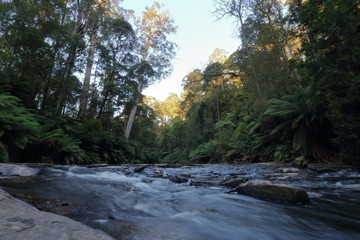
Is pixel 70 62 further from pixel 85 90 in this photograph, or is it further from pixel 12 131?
pixel 12 131

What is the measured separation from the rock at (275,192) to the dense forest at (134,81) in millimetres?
3857

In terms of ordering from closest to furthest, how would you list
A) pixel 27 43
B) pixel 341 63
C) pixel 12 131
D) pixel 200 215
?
pixel 200 215
pixel 12 131
pixel 341 63
pixel 27 43

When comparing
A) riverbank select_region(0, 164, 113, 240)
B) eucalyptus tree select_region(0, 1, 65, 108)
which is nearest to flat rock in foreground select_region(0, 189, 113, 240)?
riverbank select_region(0, 164, 113, 240)

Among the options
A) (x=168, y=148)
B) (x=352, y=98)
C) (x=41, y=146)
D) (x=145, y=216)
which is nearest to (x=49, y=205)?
(x=145, y=216)

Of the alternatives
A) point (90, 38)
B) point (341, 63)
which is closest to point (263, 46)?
point (341, 63)

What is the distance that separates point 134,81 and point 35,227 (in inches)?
518

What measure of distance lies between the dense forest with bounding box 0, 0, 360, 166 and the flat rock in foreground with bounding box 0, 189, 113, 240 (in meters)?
4.67

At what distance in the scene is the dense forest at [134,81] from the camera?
5.47 m

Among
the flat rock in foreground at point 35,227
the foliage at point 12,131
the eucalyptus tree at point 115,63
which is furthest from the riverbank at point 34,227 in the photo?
the eucalyptus tree at point 115,63

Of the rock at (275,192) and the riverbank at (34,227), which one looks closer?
the riverbank at (34,227)

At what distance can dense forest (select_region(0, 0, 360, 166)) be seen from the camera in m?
5.47

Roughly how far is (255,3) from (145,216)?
50.2 ft

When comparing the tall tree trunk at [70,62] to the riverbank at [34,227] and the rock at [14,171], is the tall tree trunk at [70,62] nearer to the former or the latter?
the rock at [14,171]

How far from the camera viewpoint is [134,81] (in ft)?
44.7
